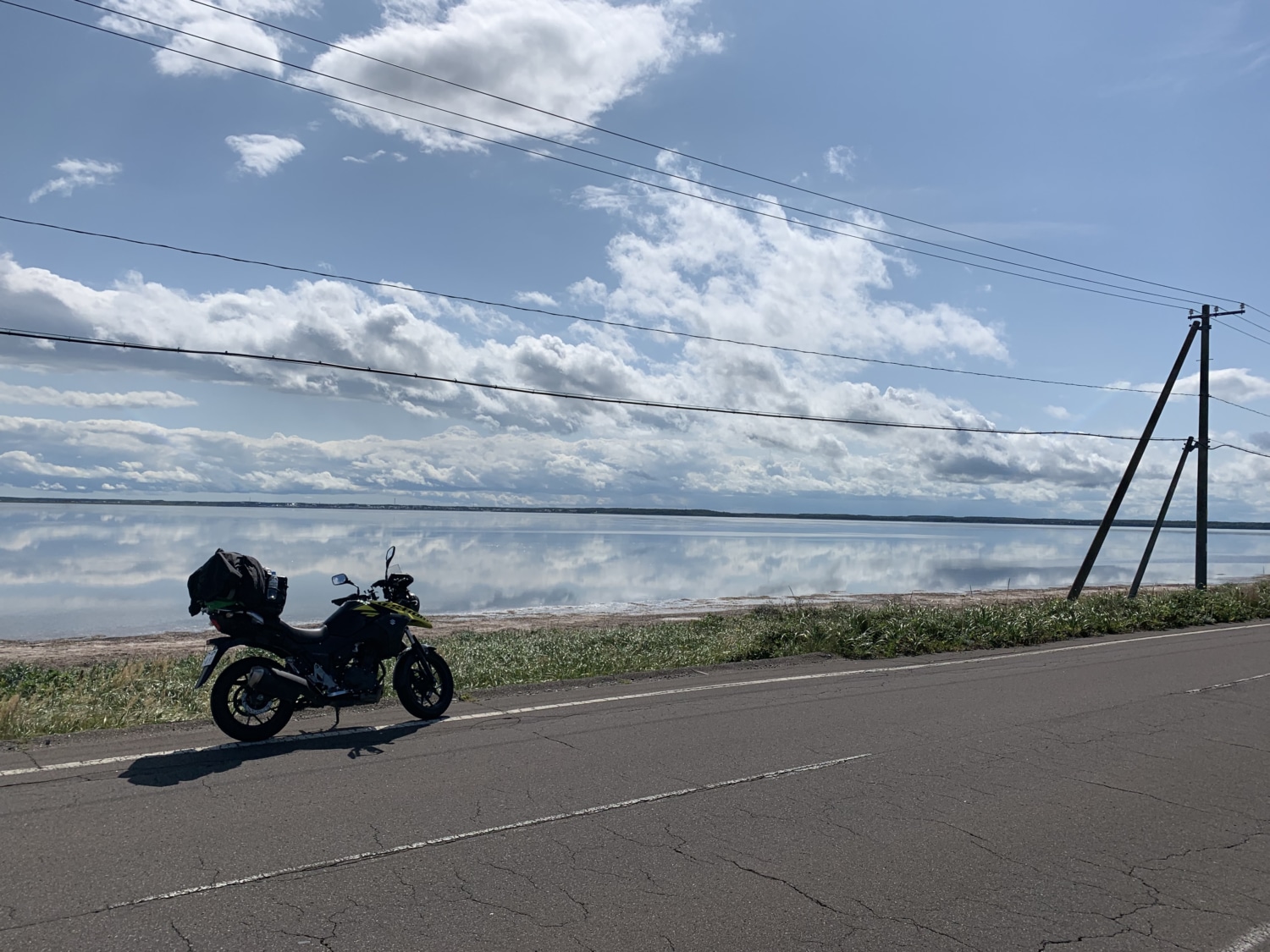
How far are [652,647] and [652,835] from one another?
11.7 metres

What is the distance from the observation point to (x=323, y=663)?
8359 millimetres

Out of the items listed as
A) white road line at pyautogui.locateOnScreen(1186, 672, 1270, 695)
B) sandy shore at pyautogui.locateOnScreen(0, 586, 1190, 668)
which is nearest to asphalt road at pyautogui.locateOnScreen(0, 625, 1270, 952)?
white road line at pyautogui.locateOnScreen(1186, 672, 1270, 695)

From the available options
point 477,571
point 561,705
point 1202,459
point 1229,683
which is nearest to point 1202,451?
point 1202,459

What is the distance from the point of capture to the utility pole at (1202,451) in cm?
2991

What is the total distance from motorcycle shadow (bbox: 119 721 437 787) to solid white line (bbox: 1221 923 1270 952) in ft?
18.9

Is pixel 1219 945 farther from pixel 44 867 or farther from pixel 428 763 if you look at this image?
pixel 44 867

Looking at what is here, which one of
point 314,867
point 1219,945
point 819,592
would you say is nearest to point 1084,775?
point 1219,945

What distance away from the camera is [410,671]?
8.93m

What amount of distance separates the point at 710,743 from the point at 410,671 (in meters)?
2.98

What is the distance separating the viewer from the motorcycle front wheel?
29.1ft

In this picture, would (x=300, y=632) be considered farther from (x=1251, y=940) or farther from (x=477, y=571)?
(x=477, y=571)

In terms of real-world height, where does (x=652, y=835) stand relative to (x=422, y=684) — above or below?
below

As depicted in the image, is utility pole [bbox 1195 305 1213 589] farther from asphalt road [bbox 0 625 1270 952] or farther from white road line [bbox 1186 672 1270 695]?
asphalt road [bbox 0 625 1270 952]

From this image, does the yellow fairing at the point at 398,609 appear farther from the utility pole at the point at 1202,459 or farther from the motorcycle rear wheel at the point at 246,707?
the utility pole at the point at 1202,459
